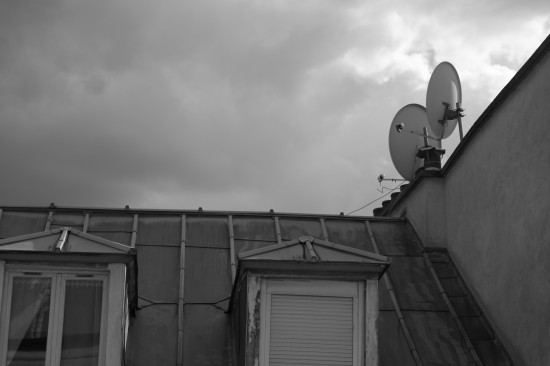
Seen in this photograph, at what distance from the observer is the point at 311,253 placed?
12539 mm

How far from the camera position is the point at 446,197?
17.2 metres

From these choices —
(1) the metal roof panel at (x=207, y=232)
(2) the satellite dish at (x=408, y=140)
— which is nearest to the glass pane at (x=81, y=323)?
(1) the metal roof panel at (x=207, y=232)

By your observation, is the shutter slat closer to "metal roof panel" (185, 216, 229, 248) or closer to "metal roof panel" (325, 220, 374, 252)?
"metal roof panel" (185, 216, 229, 248)

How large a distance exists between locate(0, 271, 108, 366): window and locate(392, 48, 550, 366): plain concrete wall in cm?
531

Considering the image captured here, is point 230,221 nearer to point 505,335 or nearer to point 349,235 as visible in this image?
point 349,235

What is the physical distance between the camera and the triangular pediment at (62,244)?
12.3 m

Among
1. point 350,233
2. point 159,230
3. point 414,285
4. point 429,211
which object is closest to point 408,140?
point 429,211

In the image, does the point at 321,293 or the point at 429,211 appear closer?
the point at 321,293

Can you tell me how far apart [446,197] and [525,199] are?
349cm

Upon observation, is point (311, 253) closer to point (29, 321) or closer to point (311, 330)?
point (311, 330)

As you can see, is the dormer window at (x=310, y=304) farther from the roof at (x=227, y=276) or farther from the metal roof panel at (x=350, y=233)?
the metal roof panel at (x=350, y=233)

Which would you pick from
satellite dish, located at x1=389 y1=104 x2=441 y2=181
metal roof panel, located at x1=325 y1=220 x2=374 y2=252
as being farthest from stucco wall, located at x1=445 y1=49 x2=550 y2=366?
satellite dish, located at x1=389 y1=104 x2=441 y2=181

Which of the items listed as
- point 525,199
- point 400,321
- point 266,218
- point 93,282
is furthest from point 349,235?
point 93,282

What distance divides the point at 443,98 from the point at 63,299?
28.4 feet
